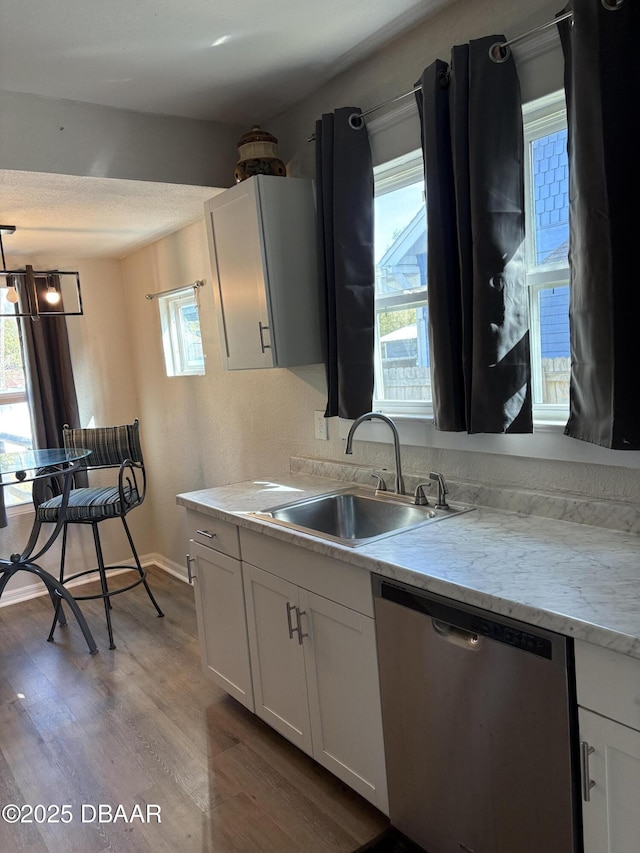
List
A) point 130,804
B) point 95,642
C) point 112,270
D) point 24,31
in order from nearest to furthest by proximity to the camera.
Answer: point 24,31 < point 130,804 < point 95,642 < point 112,270

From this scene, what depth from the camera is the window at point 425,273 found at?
6.16 feet

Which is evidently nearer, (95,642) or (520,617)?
(520,617)

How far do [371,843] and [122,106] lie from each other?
2.75m

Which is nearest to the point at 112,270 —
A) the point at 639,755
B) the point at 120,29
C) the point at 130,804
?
the point at 120,29

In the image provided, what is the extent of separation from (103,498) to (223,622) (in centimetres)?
135

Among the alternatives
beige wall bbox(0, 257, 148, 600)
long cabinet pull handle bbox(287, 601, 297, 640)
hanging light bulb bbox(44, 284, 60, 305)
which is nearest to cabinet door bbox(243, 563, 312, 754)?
long cabinet pull handle bbox(287, 601, 297, 640)

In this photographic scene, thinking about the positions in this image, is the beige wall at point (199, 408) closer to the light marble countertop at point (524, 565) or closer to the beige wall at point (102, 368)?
the beige wall at point (102, 368)

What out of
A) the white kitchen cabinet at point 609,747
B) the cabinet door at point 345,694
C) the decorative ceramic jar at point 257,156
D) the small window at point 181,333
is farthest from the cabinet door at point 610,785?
the small window at point 181,333

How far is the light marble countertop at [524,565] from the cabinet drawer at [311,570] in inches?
1.8

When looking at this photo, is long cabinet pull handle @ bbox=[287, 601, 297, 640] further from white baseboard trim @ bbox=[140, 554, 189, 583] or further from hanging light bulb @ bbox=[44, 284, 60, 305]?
hanging light bulb @ bbox=[44, 284, 60, 305]

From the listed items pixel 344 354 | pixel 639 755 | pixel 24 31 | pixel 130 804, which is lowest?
pixel 130 804

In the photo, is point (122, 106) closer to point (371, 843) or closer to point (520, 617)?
point (520, 617)

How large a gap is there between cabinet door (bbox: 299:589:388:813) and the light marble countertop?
0.21 meters

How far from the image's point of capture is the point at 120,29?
2016 mm
